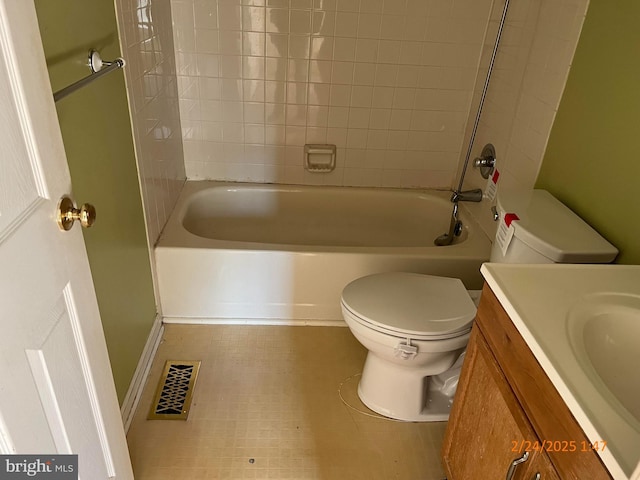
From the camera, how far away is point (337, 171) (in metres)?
2.53

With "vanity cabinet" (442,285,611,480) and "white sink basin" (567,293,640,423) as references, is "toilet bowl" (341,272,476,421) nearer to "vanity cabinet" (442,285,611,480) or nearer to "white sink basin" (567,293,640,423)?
"vanity cabinet" (442,285,611,480)

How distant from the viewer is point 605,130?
1418mm

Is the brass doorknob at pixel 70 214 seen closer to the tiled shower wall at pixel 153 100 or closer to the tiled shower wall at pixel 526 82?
the tiled shower wall at pixel 153 100

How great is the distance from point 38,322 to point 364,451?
1.12 meters

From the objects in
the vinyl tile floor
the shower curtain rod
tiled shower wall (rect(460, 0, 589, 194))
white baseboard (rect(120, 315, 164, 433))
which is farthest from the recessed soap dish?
the shower curtain rod

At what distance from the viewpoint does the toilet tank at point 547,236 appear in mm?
1311

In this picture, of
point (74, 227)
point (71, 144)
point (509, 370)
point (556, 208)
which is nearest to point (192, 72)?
point (71, 144)

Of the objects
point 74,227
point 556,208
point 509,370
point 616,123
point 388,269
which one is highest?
point 616,123

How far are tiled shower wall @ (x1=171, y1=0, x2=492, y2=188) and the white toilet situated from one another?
3.08ft

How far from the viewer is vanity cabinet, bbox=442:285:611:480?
2.69 feet

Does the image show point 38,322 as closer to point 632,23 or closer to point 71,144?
point 71,144

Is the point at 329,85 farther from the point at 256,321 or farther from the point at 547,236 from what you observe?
the point at 547,236

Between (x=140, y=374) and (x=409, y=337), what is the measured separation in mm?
978

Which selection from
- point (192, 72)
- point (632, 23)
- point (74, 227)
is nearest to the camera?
point (74, 227)
